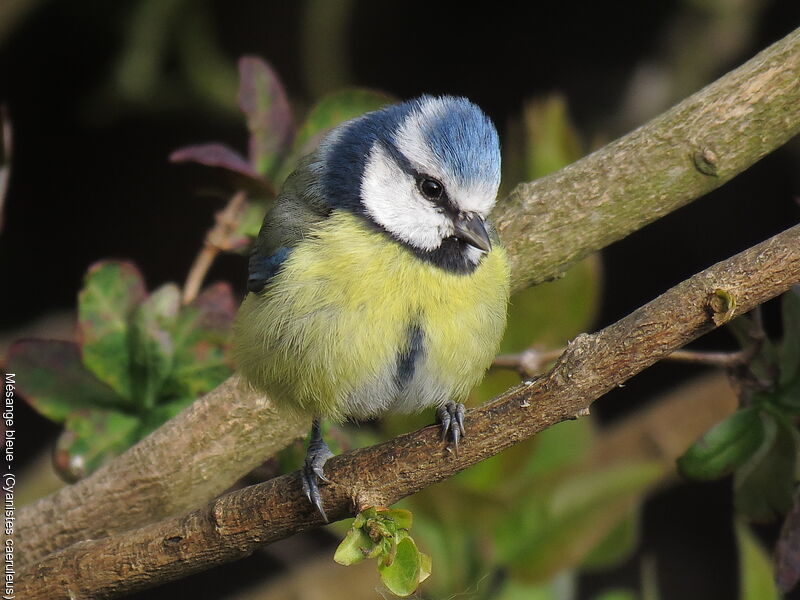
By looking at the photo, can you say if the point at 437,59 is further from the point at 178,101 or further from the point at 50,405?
the point at 50,405

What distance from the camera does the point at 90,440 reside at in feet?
4.23

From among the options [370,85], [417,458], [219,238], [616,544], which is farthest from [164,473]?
[370,85]

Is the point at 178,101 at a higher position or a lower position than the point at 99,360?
higher

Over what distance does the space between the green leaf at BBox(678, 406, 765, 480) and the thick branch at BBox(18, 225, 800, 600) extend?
242mm

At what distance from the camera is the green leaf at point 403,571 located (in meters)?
0.80

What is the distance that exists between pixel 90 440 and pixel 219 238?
332 mm

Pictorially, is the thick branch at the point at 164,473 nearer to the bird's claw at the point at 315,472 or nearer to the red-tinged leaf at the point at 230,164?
the bird's claw at the point at 315,472

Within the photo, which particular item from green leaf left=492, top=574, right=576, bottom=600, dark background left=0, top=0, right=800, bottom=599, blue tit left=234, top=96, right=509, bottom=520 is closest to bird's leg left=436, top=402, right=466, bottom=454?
blue tit left=234, top=96, right=509, bottom=520

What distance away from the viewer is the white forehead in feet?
4.06

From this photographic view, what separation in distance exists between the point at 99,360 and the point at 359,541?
59 centimetres

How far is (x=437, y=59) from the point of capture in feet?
8.23

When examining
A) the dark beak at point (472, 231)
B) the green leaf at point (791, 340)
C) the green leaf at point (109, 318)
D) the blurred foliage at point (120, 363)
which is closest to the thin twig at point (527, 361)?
the dark beak at point (472, 231)

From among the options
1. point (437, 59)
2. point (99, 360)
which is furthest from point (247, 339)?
point (437, 59)

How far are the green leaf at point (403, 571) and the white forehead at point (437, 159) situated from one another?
0.55 metres
